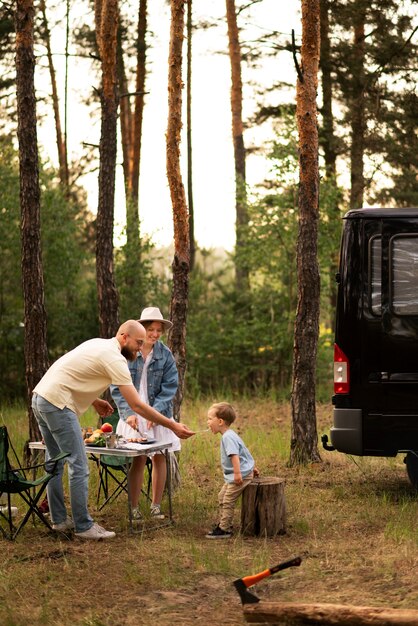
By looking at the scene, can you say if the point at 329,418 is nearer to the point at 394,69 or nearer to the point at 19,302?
the point at 19,302

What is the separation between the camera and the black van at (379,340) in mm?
9375

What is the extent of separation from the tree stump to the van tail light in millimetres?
1332

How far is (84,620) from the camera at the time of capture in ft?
20.2

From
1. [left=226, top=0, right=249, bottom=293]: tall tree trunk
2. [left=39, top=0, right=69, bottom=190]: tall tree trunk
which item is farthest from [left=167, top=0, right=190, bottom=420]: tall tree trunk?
[left=39, top=0, right=69, bottom=190]: tall tree trunk

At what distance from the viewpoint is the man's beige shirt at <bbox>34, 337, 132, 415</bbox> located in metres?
8.07

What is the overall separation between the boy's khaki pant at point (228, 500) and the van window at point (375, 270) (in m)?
2.08

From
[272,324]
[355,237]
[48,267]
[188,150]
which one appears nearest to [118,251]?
[48,267]

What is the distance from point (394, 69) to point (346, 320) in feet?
42.5

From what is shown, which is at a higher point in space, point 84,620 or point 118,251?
point 118,251

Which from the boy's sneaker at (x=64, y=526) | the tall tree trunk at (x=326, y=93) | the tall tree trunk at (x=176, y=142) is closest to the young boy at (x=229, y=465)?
the boy's sneaker at (x=64, y=526)

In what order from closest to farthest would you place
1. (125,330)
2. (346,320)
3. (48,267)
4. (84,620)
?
(84,620)
(125,330)
(346,320)
(48,267)

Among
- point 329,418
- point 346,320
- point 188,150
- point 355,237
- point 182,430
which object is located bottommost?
point 329,418

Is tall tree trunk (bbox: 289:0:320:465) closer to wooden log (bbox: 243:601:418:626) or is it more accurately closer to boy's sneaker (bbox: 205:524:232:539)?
boy's sneaker (bbox: 205:524:232:539)

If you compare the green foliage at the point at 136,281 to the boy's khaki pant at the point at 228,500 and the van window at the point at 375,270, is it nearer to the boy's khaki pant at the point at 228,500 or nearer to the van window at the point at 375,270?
the van window at the point at 375,270
